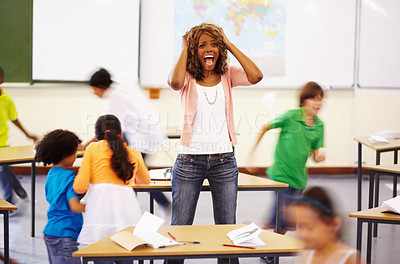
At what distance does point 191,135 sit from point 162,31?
4.20 meters

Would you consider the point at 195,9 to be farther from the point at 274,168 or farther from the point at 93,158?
the point at 93,158

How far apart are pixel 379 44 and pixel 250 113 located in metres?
1.89

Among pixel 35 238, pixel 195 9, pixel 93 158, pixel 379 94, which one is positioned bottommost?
pixel 35 238

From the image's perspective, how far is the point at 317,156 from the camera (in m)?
3.79

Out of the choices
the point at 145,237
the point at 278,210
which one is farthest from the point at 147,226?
the point at 278,210

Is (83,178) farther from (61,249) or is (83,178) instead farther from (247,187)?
(247,187)

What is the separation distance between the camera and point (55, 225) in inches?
105

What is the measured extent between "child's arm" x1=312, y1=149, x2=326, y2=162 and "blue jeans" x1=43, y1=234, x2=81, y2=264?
6.07 feet

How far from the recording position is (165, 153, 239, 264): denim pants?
8.79 ft

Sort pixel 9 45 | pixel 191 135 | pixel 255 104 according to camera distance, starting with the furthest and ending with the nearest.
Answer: pixel 255 104, pixel 9 45, pixel 191 135

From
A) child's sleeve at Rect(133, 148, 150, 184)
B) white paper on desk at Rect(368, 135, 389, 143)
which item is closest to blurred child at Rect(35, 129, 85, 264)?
child's sleeve at Rect(133, 148, 150, 184)

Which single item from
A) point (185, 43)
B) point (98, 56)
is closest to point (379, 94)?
point (98, 56)

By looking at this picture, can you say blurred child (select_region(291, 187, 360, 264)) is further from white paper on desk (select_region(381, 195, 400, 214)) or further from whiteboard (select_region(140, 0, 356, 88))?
whiteboard (select_region(140, 0, 356, 88))

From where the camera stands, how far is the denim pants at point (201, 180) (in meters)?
2.68
